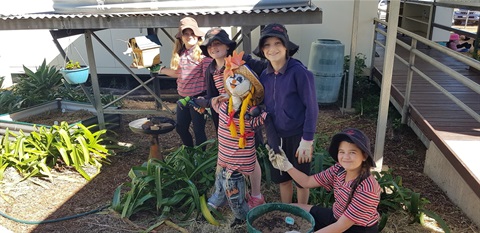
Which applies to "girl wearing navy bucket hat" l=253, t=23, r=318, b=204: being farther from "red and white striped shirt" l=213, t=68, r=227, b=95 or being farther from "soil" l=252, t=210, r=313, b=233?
"red and white striped shirt" l=213, t=68, r=227, b=95

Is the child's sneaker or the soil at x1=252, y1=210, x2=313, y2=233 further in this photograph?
the child's sneaker

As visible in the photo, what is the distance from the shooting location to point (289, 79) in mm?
2643

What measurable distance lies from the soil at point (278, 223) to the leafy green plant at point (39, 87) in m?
5.23

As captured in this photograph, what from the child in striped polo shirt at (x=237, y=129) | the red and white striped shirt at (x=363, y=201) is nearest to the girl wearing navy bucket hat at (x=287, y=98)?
the child in striped polo shirt at (x=237, y=129)

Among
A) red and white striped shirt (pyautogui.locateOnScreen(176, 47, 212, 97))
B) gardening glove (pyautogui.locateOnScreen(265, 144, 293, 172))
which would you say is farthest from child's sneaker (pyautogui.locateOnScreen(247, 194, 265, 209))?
red and white striped shirt (pyautogui.locateOnScreen(176, 47, 212, 97))

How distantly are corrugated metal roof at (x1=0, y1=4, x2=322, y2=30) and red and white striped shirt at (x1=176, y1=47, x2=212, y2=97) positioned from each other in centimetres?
51

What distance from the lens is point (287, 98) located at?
268 centimetres

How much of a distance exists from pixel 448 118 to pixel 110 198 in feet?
11.8

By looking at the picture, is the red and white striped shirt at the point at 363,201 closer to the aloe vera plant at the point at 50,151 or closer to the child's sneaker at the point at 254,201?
the child's sneaker at the point at 254,201

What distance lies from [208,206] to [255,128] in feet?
3.00

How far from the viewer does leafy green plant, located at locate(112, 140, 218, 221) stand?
3424 mm

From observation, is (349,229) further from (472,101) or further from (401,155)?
(472,101)

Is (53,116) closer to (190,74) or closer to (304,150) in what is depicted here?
(190,74)

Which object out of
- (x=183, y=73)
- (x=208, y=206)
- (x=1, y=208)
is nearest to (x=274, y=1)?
(x=183, y=73)
